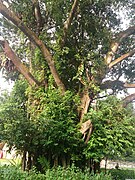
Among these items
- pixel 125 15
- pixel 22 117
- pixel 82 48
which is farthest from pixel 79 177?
pixel 125 15

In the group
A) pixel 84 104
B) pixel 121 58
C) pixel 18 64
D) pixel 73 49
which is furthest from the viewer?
pixel 121 58

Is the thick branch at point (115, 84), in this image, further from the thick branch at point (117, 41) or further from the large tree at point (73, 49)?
the thick branch at point (117, 41)

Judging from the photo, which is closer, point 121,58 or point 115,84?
point 121,58

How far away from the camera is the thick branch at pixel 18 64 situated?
7.26 metres

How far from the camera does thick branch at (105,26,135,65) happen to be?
851cm

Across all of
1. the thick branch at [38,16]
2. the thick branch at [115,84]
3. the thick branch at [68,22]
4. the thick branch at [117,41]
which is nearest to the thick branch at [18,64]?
the thick branch at [68,22]

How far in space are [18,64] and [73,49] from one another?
6.11 ft

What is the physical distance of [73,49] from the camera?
8.42 m

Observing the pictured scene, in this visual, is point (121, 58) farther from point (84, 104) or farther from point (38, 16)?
point (38, 16)

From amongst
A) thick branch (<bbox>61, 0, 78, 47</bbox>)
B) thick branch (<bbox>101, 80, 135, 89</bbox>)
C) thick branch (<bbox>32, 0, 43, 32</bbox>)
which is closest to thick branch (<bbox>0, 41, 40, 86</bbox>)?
thick branch (<bbox>61, 0, 78, 47</bbox>)

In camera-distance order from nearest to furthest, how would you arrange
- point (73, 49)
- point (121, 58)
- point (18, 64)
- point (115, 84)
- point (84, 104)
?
point (18, 64) → point (84, 104) → point (73, 49) → point (121, 58) → point (115, 84)

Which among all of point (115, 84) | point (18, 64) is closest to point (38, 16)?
point (18, 64)

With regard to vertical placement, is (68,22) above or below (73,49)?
above

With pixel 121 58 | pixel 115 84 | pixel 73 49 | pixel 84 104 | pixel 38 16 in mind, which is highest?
pixel 38 16
